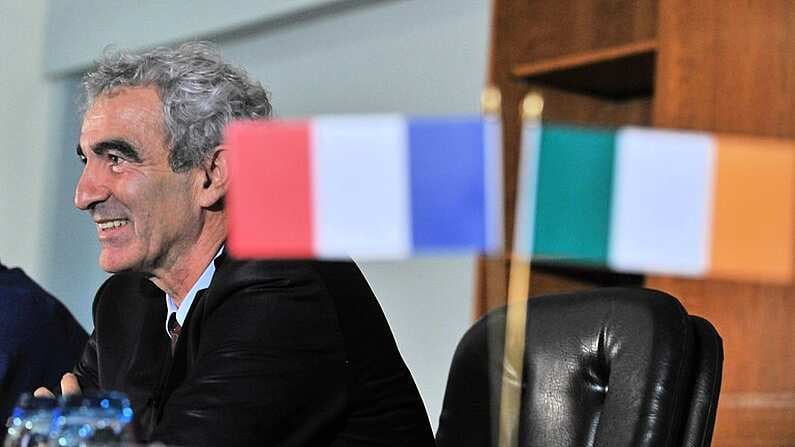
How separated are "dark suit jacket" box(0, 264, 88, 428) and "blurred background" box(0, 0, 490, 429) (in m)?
1.53

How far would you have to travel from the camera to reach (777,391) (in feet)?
9.41

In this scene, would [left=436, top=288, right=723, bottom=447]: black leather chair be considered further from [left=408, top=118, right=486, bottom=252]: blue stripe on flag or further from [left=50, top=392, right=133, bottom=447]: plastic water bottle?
[left=50, top=392, right=133, bottom=447]: plastic water bottle

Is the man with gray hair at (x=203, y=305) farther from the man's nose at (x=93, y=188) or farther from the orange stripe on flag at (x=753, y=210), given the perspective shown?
the orange stripe on flag at (x=753, y=210)

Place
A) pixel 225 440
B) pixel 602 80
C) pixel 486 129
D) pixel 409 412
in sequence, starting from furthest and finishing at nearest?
1. pixel 602 80
2. pixel 409 412
3. pixel 225 440
4. pixel 486 129

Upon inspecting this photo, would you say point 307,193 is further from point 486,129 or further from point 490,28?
point 490,28

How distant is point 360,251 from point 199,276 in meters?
0.97

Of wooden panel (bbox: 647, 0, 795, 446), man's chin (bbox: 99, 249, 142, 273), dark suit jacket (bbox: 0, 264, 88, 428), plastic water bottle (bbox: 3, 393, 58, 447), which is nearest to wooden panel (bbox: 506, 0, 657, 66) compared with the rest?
wooden panel (bbox: 647, 0, 795, 446)

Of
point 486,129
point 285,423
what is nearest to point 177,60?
point 285,423

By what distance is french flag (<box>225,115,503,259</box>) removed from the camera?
1067mm

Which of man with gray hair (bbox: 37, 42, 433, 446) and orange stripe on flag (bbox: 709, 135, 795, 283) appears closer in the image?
orange stripe on flag (bbox: 709, 135, 795, 283)

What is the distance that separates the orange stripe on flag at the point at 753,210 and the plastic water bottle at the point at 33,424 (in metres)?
0.55

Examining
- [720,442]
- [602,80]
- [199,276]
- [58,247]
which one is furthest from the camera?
[58,247]

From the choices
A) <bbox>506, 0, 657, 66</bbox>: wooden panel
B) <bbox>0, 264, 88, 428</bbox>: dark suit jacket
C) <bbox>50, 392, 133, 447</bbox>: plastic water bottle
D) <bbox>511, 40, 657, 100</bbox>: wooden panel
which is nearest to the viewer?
<bbox>50, 392, 133, 447</bbox>: plastic water bottle

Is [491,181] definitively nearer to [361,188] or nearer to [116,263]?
[361,188]
